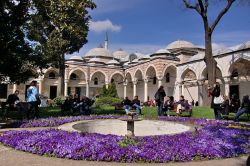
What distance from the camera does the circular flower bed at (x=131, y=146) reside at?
5438 millimetres

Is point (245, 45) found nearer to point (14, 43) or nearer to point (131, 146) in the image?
point (14, 43)

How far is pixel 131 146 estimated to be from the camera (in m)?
5.75

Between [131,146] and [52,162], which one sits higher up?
[131,146]

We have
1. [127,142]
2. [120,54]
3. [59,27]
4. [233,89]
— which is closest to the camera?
[127,142]

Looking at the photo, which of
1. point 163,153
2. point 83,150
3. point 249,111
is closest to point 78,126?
point 83,150

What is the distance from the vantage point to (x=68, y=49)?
22203mm

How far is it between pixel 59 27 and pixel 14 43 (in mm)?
8271

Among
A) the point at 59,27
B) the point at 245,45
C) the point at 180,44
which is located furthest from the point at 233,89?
the point at 59,27

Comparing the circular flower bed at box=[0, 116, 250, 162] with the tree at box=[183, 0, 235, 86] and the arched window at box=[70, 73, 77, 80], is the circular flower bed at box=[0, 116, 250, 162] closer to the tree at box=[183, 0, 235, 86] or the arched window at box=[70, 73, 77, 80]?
the tree at box=[183, 0, 235, 86]

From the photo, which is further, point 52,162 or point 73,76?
point 73,76

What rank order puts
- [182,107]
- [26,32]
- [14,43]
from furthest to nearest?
[182,107] → [26,32] → [14,43]

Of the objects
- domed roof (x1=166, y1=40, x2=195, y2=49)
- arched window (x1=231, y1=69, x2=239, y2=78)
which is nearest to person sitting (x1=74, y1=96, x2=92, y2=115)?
arched window (x1=231, y1=69, x2=239, y2=78)

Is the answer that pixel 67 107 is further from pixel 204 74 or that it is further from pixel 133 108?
pixel 204 74

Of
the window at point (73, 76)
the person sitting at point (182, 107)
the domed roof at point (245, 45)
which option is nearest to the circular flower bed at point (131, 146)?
the person sitting at point (182, 107)
